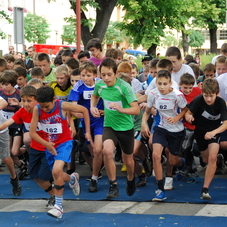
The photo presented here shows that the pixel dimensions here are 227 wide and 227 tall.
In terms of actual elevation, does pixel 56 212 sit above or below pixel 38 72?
below

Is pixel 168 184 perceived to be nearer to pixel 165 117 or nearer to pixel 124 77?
pixel 165 117

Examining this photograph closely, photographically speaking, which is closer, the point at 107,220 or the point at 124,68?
the point at 107,220

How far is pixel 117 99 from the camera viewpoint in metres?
7.71

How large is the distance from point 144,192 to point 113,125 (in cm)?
122

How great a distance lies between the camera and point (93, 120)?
8.86 m

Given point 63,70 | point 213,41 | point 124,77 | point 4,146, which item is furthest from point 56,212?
point 213,41

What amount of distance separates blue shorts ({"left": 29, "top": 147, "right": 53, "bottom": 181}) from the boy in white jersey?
4.70 feet

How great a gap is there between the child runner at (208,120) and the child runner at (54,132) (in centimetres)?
174

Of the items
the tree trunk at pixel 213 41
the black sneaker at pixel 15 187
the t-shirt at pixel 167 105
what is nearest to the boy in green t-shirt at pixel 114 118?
the t-shirt at pixel 167 105

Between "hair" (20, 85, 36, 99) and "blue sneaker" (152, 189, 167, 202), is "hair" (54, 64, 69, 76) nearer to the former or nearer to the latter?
"hair" (20, 85, 36, 99)

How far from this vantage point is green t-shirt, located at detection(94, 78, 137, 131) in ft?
25.2

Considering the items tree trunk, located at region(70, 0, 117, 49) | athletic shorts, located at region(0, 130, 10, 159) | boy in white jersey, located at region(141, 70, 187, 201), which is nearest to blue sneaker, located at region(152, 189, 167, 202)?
boy in white jersey, located at region(141, 70, 187, 201)

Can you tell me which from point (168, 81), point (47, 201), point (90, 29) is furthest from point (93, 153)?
point (90, 29)

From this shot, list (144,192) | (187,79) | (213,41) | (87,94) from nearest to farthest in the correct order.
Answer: (144,192) → (187,79) → (87,94) → (213,41)
